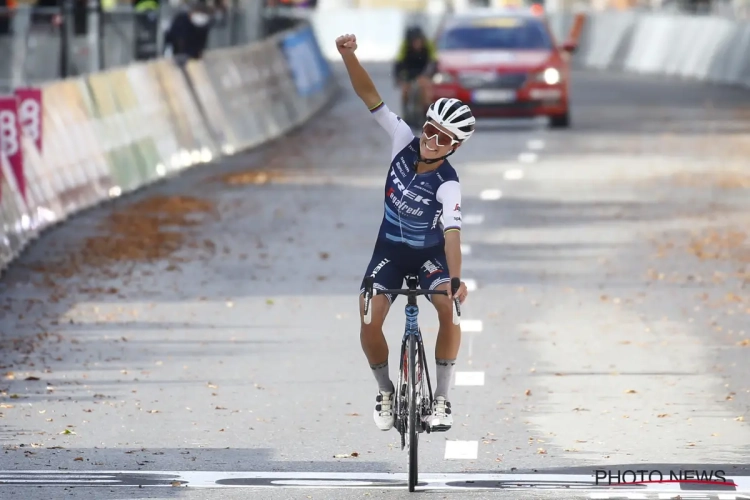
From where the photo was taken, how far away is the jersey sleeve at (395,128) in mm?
9805

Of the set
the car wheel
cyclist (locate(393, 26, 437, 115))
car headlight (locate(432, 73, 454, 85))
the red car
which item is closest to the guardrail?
cyclist (locate(393, 26, 437, 115))

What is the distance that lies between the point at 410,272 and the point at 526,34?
81.3ft

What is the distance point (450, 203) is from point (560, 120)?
80.9 feet

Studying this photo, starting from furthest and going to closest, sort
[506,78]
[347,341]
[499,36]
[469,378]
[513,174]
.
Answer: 1. [499,36]
2. [506,78]
3. [513,174]
4. [347,341]
5. [469,378]

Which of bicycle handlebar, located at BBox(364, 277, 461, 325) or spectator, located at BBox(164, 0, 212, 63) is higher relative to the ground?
bicycle handlebar, located at BBox(364, 277, 461, 325)

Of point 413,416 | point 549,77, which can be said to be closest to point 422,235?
point 413,416

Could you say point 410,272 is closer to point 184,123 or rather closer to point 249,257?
point 249,257

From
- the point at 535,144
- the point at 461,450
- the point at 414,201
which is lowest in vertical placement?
the point at 535,144

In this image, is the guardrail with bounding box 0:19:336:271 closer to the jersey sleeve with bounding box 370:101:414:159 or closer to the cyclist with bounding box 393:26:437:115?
the cyclist with bounding box 393:26:437:115

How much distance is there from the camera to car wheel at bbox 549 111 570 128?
3375 centimetres

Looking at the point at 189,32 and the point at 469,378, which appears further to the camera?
the point at 189,32

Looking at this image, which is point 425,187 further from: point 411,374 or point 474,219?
point 474,219

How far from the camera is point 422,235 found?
9680 mm

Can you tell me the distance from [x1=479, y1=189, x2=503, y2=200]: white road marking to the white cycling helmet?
44.4ft
